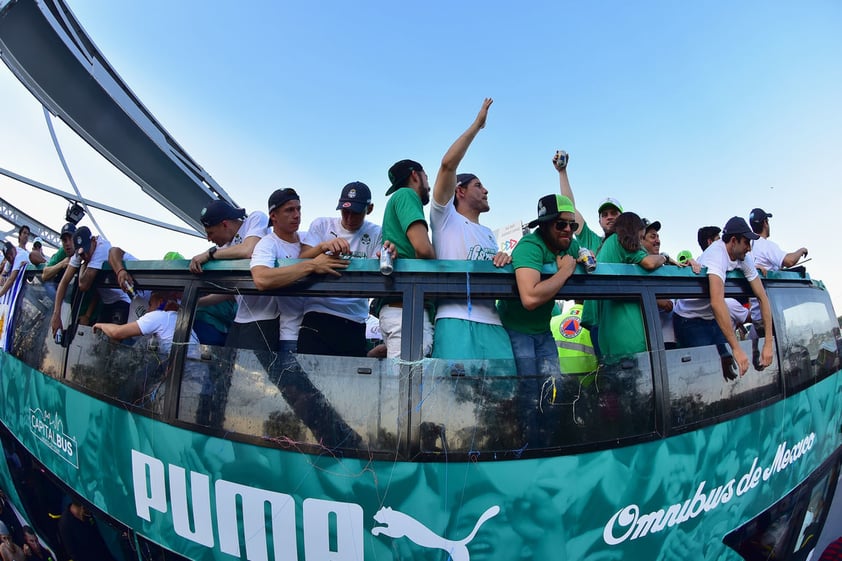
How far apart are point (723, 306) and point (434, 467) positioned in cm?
179

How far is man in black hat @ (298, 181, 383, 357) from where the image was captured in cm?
216

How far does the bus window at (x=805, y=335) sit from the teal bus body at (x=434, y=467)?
0.47m

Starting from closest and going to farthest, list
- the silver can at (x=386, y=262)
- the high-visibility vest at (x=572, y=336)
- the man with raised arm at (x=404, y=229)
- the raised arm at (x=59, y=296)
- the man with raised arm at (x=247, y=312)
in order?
the silver can at (x=386, y=262) < the man with raised arm at (x=404, y=229) < the man with raised arm at (x=247, y=312) < the raised arm at (x=59, y=296) < the high-visibility vest at (x=572, y=336)

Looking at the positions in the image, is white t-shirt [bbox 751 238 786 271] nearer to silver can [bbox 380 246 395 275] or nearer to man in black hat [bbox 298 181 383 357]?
man in black hat [bbox 298 181 383 357]

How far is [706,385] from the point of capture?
2068mm

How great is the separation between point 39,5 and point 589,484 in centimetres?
1192

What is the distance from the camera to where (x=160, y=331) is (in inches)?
88.1

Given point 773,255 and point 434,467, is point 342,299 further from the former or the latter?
point 773,255

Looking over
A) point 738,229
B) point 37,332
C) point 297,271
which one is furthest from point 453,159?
point 37,332

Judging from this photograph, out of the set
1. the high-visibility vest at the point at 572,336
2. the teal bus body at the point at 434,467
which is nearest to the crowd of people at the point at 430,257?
the teal bus body at the point at 434,467

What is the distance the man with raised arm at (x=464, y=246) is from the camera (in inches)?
75.9

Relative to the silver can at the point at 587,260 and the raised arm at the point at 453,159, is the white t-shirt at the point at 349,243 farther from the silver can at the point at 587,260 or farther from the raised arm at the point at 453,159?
the silver can at the point at 587,260

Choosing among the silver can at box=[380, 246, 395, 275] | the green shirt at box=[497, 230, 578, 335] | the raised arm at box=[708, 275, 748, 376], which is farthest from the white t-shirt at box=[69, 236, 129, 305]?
the raised arm at box=[708, 275, 748, 376]

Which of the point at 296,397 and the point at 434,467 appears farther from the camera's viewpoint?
the point at 296,397
